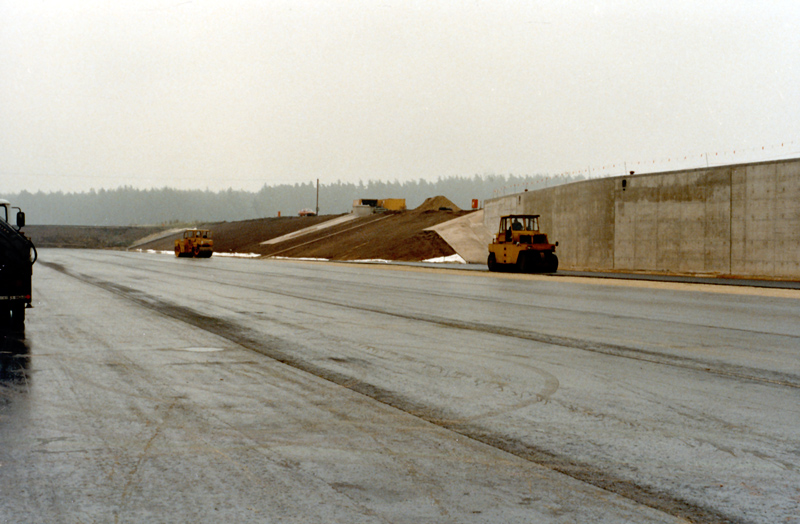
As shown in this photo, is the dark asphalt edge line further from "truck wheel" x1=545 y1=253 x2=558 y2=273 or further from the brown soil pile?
the brown soil pile

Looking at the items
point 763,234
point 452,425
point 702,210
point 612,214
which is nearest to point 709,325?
point 452,425

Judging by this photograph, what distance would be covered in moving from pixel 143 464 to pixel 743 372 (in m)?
7.43

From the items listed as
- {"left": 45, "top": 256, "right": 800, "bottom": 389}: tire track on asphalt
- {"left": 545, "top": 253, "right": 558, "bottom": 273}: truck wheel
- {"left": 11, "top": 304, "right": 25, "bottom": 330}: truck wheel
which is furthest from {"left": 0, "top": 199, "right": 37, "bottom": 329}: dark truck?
{"left": 545, "top": 253, "right": 558, "bottom": 273}: truck wheel

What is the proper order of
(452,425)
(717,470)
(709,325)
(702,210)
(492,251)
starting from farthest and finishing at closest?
1. (492,251)
2. (702,210)
3. (709,325)
4. (452,425)
5. (717,470)

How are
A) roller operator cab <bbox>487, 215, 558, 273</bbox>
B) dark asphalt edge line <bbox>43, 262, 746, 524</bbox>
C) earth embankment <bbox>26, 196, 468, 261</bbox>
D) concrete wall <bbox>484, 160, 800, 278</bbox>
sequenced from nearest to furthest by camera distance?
dark asphalt edge line <bbox>43, 262, 746, 524</bbox>
concrete wall <bbox>484, 160, 800, 278</bbox>
roller operator cab <bbox>487, 215, 558, 273</bbox>
earth embankment <bbox>26, 196, 468, 261</bbox>

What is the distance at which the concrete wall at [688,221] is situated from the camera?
3130 cm

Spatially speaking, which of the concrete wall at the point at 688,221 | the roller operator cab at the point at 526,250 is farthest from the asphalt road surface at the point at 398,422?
the roller operator cab at the point at 526,250

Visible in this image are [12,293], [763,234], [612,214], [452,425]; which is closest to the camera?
[452,425]

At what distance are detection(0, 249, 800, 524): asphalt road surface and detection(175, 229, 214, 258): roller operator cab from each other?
5015cm

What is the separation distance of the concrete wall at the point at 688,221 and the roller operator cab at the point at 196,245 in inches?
1223

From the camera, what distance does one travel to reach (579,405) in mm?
7414

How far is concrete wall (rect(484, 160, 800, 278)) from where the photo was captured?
103 feet

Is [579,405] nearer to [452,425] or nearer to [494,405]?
[494,405]

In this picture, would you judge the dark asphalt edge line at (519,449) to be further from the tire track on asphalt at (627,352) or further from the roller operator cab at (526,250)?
the roller operator cab at (526,250)
